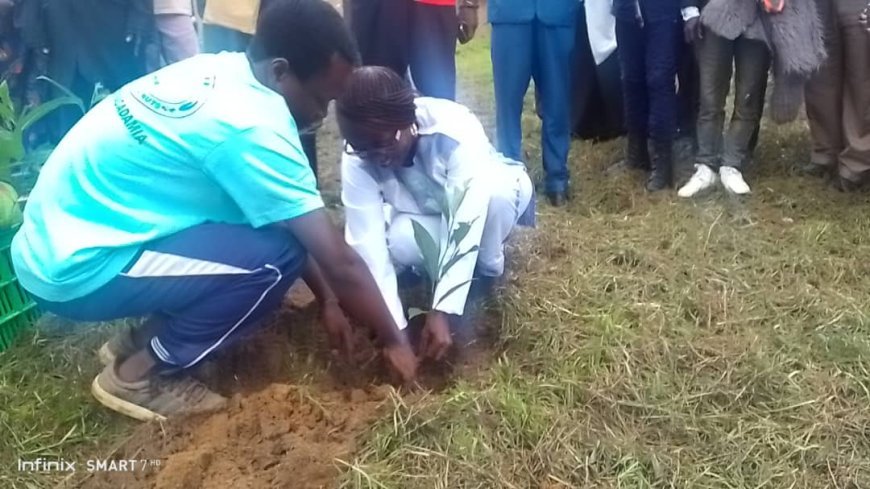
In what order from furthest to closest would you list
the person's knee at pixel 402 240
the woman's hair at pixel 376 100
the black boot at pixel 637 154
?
the black boot at pixel 637 154
the person's knee at pixel 402 240
the woman's hair at pixel 376 100

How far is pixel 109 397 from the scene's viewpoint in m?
2.38

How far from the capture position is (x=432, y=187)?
9.05ft

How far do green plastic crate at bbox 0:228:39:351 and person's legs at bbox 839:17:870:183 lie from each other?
10.6 feet

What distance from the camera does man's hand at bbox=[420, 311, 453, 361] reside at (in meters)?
2.40

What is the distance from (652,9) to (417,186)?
5.72 feet

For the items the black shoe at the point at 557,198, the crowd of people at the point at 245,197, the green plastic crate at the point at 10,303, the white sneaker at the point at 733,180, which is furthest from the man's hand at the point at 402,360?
the white sneaker at the point at 733,180

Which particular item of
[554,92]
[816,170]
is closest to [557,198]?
[554,92]

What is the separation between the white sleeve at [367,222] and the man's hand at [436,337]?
→ 13 cm

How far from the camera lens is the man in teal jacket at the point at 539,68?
3.83m

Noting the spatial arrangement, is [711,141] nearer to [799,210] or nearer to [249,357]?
[799,210]

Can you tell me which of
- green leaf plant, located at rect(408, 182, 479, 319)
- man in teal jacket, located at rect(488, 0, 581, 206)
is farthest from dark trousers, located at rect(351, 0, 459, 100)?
green leaf plant, located at rect(408, 182, 479, 319)

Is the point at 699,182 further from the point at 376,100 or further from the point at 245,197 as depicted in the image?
the point at 245,197

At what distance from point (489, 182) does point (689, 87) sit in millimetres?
2127

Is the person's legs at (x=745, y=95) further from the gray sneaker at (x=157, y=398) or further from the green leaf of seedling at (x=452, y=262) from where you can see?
the gray sneaker at (x=157, y=398)
